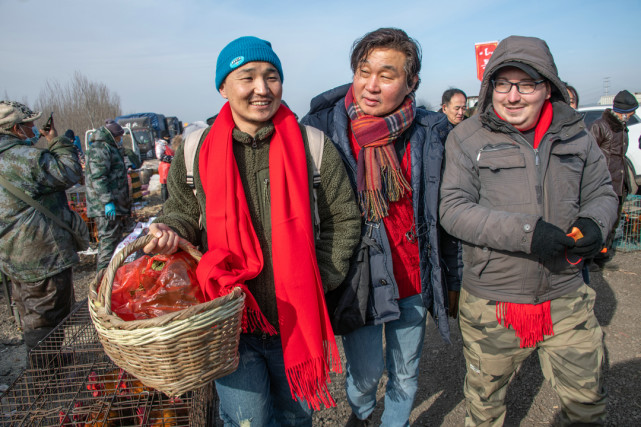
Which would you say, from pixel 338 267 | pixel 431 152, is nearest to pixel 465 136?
pixel 431 152

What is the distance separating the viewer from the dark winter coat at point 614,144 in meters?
5.35

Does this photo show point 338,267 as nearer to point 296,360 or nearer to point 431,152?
point 296,360

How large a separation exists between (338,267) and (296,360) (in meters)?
0.45

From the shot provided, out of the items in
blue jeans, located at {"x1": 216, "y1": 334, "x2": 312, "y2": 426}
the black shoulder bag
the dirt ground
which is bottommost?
the dirt ground

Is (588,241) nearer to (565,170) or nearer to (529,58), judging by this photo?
(565,170)

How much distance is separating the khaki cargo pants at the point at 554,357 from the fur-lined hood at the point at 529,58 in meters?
1.07

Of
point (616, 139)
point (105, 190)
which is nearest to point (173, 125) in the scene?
point (105, 190)

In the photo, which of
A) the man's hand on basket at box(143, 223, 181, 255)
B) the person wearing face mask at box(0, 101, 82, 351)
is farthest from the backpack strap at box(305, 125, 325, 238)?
the person wearing face mask at box(0, 101, 82, 351)

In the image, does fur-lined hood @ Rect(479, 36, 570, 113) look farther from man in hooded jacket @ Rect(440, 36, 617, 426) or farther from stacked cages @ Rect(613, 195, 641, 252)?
stacked cages @ Rect(613, 195, 641, 252)

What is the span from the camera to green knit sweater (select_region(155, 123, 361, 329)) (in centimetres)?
181

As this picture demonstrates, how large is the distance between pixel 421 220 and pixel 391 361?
0.82 meters

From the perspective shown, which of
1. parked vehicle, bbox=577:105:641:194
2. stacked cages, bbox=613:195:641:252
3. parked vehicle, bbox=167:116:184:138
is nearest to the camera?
stacked cages, bbox=613:195:641:252

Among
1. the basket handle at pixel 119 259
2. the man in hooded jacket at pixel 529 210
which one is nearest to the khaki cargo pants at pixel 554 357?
the man in hooded jacket at pixel 529 210

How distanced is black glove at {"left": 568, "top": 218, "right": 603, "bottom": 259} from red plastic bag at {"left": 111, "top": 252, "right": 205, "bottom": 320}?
1.68 metres
